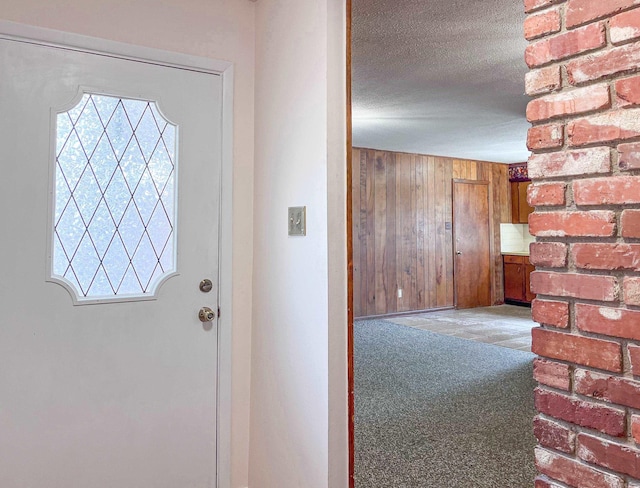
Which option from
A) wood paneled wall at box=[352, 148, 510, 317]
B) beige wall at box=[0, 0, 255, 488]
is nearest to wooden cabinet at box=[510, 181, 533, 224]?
wood paneled wall at box=[352, 148, 510, 317]

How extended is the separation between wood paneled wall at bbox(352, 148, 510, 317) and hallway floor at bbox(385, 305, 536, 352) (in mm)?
324

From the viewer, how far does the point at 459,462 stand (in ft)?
7.93

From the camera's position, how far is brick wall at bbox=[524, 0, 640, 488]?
852 mm

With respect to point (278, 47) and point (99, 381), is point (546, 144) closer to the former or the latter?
point (278, 47)

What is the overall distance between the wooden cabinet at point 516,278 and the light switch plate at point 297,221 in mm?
6616

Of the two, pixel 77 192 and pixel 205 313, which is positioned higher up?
pixel 77 192

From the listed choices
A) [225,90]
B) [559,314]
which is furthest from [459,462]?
[225,90]

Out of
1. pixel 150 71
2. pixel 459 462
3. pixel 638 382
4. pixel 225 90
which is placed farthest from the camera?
pixel 459 462

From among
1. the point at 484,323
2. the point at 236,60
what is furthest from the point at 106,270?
the point at 484,323

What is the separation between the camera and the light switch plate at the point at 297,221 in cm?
169

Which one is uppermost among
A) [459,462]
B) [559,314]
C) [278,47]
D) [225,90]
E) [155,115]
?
[278,47]

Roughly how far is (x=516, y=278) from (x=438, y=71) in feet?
17.0

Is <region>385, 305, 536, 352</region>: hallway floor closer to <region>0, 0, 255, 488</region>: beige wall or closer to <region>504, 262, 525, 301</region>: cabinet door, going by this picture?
<region>504, 262, 525, 301</region>: cabinet door

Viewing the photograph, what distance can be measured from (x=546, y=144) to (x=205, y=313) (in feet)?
4.79
